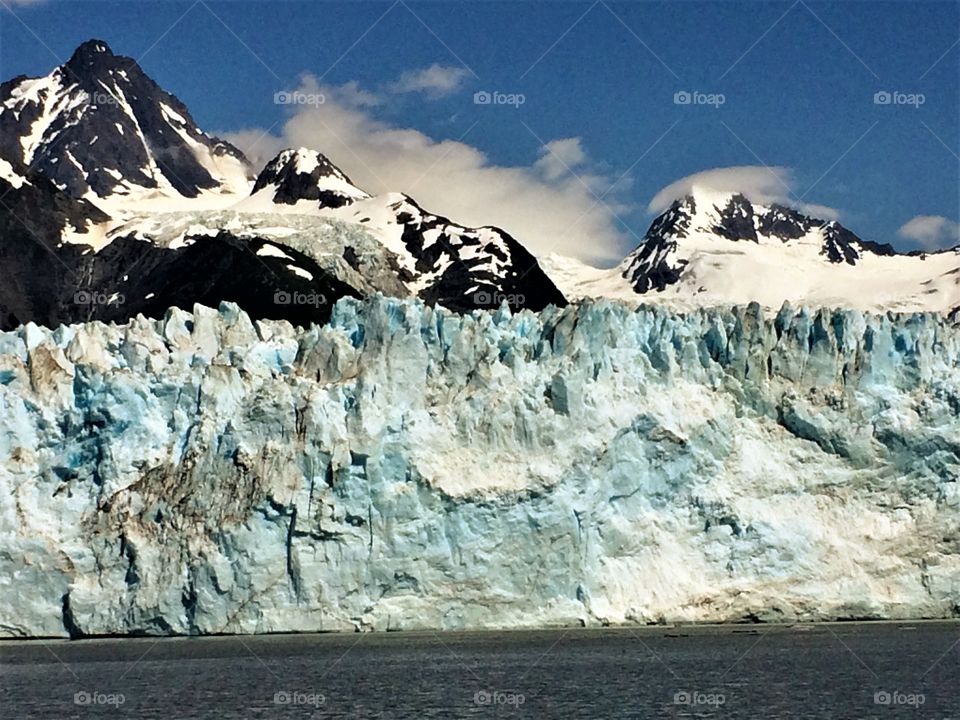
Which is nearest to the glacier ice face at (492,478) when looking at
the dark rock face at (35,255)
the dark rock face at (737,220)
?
the dark rock face at (35,255)

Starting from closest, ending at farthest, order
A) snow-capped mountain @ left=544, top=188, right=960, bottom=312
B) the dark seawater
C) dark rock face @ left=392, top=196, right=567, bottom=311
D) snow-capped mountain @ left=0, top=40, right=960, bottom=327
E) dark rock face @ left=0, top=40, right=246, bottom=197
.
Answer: the dark seawater < snow-capped mountain @ left=0, top=40, right=960, bottom=327 < dark rock face @ left=392, top=196, right=567, bottom=311 < snow-capped mountain @ left=544, top=188, right=960, bottom=312 < dark rock face @ left=0, top=40, right=246, bottom=197

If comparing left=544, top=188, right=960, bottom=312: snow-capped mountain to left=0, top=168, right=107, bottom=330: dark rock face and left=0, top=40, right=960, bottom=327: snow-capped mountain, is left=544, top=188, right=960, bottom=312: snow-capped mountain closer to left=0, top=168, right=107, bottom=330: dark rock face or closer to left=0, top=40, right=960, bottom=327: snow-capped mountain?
left=0, top=40, right=960, bottom=327: snow-capped mountain

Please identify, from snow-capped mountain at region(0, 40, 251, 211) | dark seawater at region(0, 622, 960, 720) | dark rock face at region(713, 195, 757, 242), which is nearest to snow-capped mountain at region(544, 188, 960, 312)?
dark rock face at region(713, 195, 757, 242)

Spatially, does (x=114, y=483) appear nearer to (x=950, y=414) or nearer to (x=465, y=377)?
(x=465, y=377)

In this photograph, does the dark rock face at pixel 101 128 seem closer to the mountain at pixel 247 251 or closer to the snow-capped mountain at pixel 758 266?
the mountain at pixel 247 251

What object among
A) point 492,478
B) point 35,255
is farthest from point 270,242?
point 492,478

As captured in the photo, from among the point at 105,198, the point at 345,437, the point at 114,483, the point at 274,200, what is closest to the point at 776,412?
the point at 345,437
